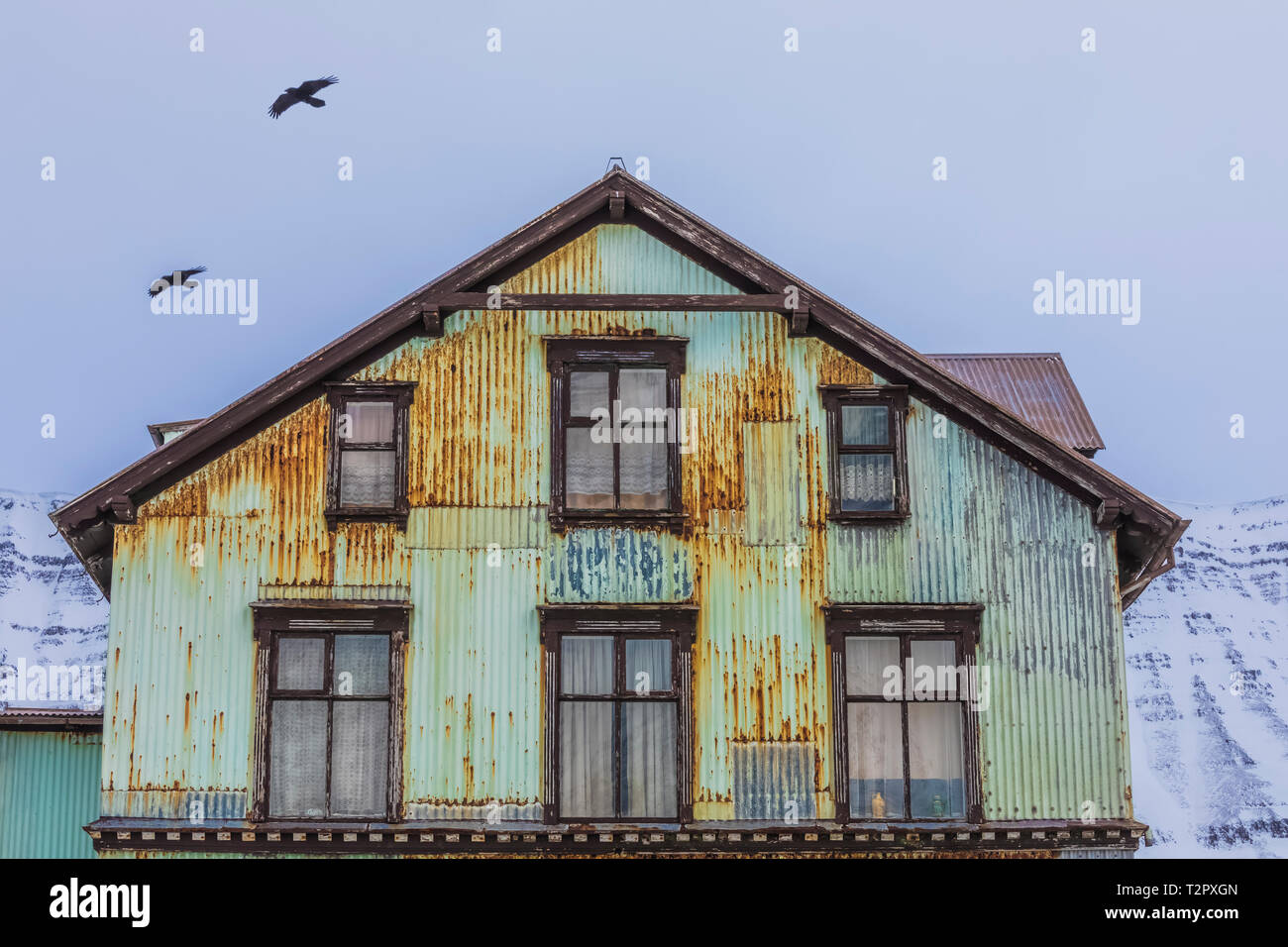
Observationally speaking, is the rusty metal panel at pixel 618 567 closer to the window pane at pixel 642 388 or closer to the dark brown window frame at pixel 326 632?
the window pane at pixel 642 388

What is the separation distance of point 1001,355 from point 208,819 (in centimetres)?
1511

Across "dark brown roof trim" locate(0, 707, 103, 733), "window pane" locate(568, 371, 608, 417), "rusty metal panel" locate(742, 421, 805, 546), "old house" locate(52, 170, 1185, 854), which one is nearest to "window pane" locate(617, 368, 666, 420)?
"old house" locate(52, 170, 1185, 854)

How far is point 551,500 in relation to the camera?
62.3ft

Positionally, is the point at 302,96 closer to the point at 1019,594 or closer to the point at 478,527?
the point at 478,527

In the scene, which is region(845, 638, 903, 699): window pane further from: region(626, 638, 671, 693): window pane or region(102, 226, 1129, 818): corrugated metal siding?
region(626, 638, 671, 693): window pane

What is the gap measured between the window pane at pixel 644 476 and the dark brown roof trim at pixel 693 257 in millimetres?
2526

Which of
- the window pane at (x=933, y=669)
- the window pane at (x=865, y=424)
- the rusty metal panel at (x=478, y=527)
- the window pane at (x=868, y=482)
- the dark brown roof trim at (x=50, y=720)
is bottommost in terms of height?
the dark brown roof trim at (x=50, y=720)

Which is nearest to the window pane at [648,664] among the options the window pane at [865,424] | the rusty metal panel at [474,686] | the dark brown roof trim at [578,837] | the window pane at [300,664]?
the rusty metal panel at [474,686]

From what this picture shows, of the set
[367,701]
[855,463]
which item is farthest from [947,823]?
[367,701]

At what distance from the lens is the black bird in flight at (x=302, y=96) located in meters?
21.6

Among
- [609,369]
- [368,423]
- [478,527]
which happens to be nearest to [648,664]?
[478,527]

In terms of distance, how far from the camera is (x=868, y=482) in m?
19.2

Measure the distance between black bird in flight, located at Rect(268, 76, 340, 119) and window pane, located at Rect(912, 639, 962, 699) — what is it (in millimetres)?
11452

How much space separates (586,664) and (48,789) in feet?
28.7
